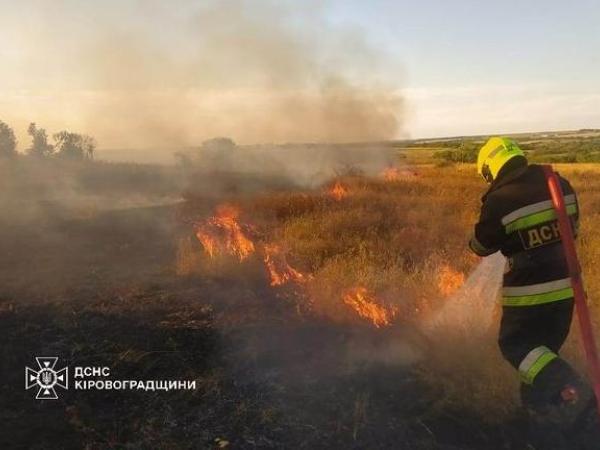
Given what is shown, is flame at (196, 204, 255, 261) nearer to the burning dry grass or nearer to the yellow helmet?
the burning dry grass

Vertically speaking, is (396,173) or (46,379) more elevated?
(396,173)

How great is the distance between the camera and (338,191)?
1338 centimetres

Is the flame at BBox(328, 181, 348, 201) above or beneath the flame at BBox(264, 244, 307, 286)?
above

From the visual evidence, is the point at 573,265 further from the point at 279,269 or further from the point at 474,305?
the point at 279,269

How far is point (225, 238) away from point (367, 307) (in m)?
3.53

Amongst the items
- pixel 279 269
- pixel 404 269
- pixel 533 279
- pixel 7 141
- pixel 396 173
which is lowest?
pixel 533 279

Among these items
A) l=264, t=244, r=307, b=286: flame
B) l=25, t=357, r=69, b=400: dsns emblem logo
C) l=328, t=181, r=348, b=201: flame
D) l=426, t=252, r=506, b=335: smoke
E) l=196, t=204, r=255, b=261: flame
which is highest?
l=328, t=181, r=348, b=201: flame

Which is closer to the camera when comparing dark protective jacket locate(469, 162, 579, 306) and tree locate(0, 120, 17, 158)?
dark protective jacket locate(469, 162, 579, 306)

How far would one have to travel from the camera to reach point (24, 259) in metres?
8.30

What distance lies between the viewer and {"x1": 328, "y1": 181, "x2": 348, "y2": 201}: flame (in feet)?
40.2

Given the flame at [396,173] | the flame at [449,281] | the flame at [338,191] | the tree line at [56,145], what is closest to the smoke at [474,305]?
the flame at [449,281]

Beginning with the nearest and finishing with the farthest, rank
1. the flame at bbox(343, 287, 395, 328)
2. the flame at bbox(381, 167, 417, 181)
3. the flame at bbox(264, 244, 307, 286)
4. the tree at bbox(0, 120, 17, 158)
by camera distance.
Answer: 1. the flame at bbox(343, 287, 395, 328)
2. the flame at bbox(264, 244, 307, 286)
3. the flame at bbox(381, 167, 417, 181)
4. the tree at bbox(0, 120, 17, 158)

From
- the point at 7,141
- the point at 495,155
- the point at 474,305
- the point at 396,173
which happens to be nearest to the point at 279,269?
the point at 474,305

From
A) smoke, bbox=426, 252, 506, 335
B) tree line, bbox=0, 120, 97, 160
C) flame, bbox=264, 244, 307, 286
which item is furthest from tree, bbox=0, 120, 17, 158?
smoke, bbox=426, 252, 506, 335
